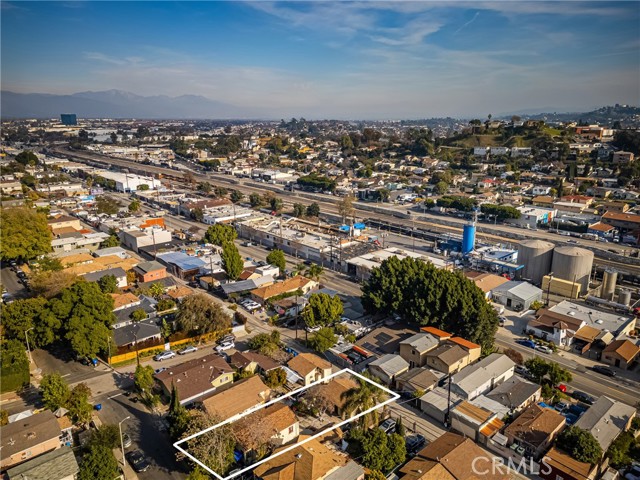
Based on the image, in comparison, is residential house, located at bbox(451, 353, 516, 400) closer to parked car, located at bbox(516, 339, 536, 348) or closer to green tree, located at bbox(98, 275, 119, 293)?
parked car, located at bbox(516, 339, 536, 348)

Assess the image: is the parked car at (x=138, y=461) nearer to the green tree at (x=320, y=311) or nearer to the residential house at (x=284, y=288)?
the green tree at (x=320, y=311)

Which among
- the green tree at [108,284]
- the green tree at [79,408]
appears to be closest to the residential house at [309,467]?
the green tree at [79,408]

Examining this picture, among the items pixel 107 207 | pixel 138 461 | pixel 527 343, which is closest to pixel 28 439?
pixel 138 461

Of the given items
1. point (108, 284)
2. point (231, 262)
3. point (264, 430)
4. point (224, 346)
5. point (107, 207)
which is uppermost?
point (107, 207)

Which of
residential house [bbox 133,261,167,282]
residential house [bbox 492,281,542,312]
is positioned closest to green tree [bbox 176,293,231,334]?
residential house [bbox 133,261,167,282]

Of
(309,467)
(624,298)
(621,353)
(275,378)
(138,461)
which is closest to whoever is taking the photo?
(309,467)

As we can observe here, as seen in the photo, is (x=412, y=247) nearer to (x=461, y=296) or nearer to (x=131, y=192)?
(x=461, y=296)

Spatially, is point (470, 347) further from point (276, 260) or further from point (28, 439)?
point (28, 439)
